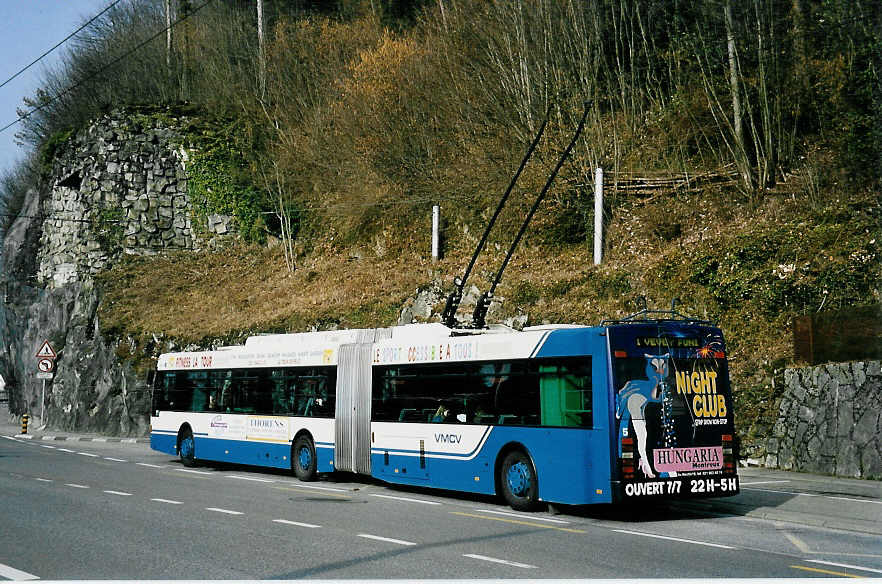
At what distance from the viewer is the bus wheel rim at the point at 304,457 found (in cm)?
2016

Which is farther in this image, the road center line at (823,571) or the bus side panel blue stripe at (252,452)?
the bus side panel blue stripe at (252,452)

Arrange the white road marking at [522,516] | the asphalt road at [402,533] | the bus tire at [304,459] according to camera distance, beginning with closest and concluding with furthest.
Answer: the asphalt road at [402,533] < the white road marking at [522,516] < the bus tire at [304,459]

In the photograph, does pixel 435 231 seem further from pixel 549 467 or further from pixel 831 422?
pixel 549 467

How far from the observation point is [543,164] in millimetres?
32500

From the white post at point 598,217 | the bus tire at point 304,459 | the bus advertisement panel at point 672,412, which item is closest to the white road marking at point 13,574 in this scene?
the bus advertisement panel at point 672,412

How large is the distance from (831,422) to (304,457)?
10328mm

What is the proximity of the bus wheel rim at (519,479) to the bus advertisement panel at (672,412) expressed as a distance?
6.41 feet

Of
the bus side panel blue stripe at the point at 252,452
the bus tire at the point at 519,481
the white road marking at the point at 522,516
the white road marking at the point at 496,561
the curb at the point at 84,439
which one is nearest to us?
the white road marking at the point at 496,561

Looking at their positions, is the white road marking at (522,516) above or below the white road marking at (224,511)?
below

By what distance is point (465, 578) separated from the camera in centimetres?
868

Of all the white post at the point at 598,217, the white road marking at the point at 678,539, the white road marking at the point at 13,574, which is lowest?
the white road marking at the point at 678,539

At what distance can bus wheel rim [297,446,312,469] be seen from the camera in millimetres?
20156

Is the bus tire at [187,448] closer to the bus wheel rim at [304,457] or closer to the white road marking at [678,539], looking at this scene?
the bus wheel rim at [304,457]

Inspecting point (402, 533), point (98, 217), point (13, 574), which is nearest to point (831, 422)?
point (402, 533)
